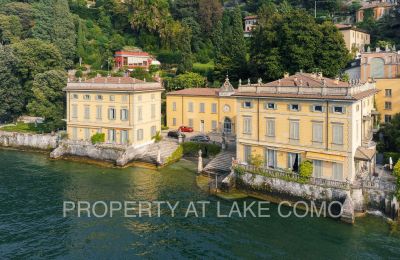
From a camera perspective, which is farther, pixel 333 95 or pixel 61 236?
pixel 333 95

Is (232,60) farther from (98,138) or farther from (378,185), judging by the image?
(378,185)

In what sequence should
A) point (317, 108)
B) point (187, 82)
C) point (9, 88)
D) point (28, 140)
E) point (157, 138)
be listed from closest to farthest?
1. point (317, 108)
2. point (157, 138)
3. point (28, 140)
4. point (9, 88)
5. point (187, 82)

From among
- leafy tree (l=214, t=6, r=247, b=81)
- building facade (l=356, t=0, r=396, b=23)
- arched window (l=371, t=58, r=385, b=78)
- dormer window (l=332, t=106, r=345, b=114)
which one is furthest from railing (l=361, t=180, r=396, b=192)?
building facade (l=356, t=0, r=396, b=23)

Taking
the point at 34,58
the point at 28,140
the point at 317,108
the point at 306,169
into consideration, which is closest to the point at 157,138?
the point at 28,140

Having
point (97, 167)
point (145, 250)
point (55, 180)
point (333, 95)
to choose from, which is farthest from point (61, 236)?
point (333, 95)

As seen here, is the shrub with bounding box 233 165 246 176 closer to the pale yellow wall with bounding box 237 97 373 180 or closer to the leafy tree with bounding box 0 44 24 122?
the pale yellow wall with bounding box 237 97 373 180

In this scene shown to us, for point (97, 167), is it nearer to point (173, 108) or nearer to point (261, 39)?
point (173, 108)

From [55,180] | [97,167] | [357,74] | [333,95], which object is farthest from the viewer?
[357,74]

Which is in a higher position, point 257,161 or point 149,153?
point 257,161
